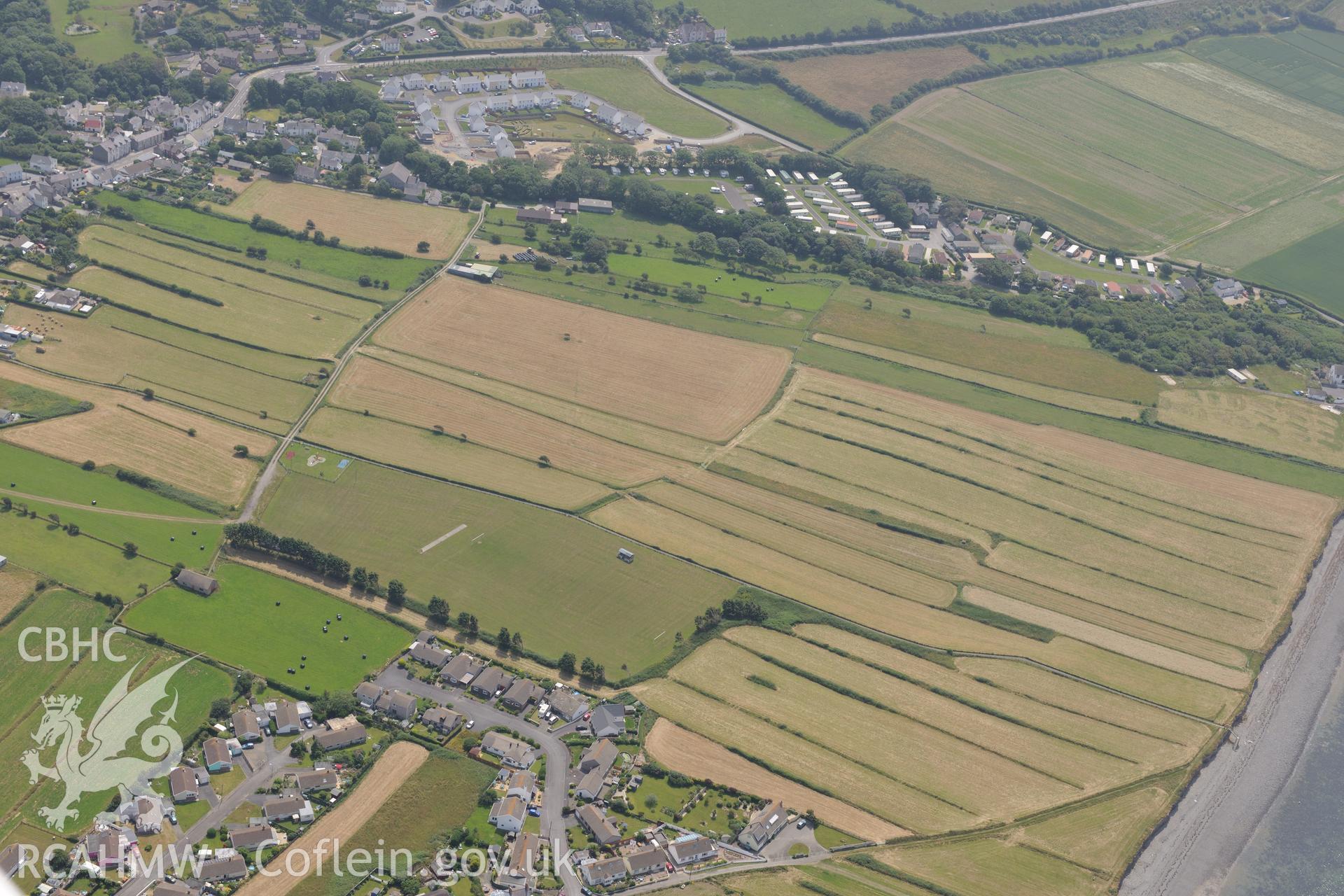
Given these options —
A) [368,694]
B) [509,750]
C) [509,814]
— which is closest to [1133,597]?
[509,750]

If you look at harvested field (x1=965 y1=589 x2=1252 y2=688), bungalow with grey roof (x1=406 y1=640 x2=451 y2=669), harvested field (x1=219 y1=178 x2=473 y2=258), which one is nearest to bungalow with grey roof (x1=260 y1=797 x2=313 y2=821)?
bungalow with grey roof (x1=406 y1=640 x2=451 y2=669)

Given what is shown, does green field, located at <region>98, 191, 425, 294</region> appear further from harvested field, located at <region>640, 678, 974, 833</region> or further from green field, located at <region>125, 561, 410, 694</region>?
harvested field, located at <region>640, 678, 974, 833</region>

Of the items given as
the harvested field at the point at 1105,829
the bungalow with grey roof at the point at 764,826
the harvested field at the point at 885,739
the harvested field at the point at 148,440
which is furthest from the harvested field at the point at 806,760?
the harvested field at the point at 148,440

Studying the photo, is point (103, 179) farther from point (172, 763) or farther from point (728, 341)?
point (172, 763)

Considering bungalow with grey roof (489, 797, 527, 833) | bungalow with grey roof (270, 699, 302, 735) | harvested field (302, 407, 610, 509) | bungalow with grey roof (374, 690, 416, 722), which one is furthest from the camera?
harvested field (302, 407, 610, 509)

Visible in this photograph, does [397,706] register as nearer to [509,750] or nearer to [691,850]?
[509,750]

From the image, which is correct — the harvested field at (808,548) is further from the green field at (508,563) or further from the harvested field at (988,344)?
the harvested field at (988,344)
